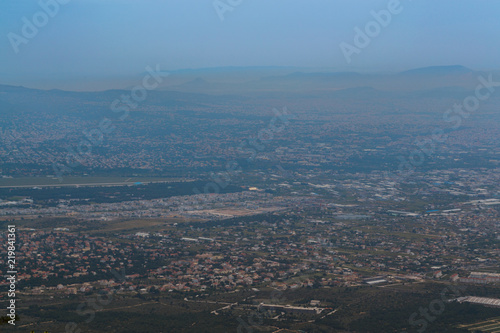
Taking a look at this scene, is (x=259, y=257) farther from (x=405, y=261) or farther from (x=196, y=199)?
(x=196, y=199)

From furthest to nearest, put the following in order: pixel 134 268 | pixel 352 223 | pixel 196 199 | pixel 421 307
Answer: pixel 196 199
pixel 352 223
pixel 134 268
pixel 421 307

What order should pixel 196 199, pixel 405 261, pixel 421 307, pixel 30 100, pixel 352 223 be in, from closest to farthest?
pixel 421 307 < pixel 405 261 < pixel 352 223 < pixel 196 199 < pixel 30 100

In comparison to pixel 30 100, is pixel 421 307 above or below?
below

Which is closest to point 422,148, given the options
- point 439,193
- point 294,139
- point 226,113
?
point 294,139

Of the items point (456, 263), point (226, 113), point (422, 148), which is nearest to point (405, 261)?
point (456, 263)

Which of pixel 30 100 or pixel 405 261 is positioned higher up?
pixel 30 100

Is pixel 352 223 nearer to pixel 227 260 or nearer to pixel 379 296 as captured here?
pixel 227 260

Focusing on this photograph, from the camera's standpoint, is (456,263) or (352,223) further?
(352,223)

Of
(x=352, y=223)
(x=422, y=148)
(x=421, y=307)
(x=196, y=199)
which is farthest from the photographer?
(x=422, y=148)

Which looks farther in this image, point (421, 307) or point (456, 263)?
point (456, 263)
